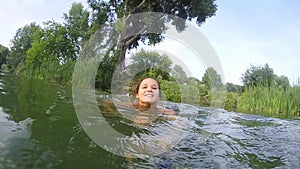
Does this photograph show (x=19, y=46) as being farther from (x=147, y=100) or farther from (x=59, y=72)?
(x=147, y=100)

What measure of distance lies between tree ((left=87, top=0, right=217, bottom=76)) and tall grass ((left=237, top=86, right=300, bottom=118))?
909 centimetres

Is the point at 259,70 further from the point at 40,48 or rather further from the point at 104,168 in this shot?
the point at 104,168

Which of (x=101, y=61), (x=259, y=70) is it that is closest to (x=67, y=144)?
(x=101, y=61)

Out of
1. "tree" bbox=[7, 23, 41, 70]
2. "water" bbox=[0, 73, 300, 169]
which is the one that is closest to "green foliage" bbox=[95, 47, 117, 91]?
"water" bbox=[0, 73, 300, 169]

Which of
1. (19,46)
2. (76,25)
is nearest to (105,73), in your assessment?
(76,25)

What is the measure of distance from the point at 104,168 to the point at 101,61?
53.0 ft

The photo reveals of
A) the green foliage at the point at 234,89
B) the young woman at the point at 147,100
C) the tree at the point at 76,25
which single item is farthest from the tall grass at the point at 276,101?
the tree at the point at 76,25

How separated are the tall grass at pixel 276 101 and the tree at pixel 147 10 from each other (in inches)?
358

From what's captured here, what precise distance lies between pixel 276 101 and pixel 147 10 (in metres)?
11.7

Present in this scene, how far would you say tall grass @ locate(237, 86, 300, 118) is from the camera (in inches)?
444

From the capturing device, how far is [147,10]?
20047 mm

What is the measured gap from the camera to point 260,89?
40.2ft

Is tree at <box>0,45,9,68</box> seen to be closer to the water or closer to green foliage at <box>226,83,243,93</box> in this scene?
green foliage at <box>226,83,243,93</box>

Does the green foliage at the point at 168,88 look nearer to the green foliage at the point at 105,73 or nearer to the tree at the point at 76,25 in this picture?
the green foliage at the point at 105,73
